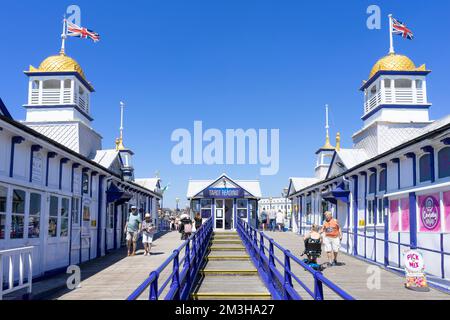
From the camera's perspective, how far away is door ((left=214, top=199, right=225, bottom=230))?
32188 mm

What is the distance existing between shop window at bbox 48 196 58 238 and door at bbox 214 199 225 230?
20.7 metres

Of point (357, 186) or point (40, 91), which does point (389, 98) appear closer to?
point (357, 186)

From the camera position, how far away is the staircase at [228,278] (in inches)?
367

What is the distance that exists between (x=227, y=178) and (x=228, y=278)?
821 inches

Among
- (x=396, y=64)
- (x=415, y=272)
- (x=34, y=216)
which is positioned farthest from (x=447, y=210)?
(x=396, y=64)

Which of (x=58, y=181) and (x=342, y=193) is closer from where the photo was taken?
(x=58, y=181)

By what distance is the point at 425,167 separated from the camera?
1138 cm

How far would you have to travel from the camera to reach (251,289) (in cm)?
998

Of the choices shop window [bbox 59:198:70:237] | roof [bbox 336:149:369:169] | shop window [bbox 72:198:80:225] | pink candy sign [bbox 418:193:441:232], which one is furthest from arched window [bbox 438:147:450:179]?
shop window [bbox 72:198:80:225]

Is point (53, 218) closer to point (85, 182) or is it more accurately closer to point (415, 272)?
point (85, 182)

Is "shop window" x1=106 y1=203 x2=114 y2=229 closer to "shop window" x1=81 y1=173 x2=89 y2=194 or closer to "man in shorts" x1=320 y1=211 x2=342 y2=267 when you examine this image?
"shop window" x1=81 y1=173 x2=89 y2=194
